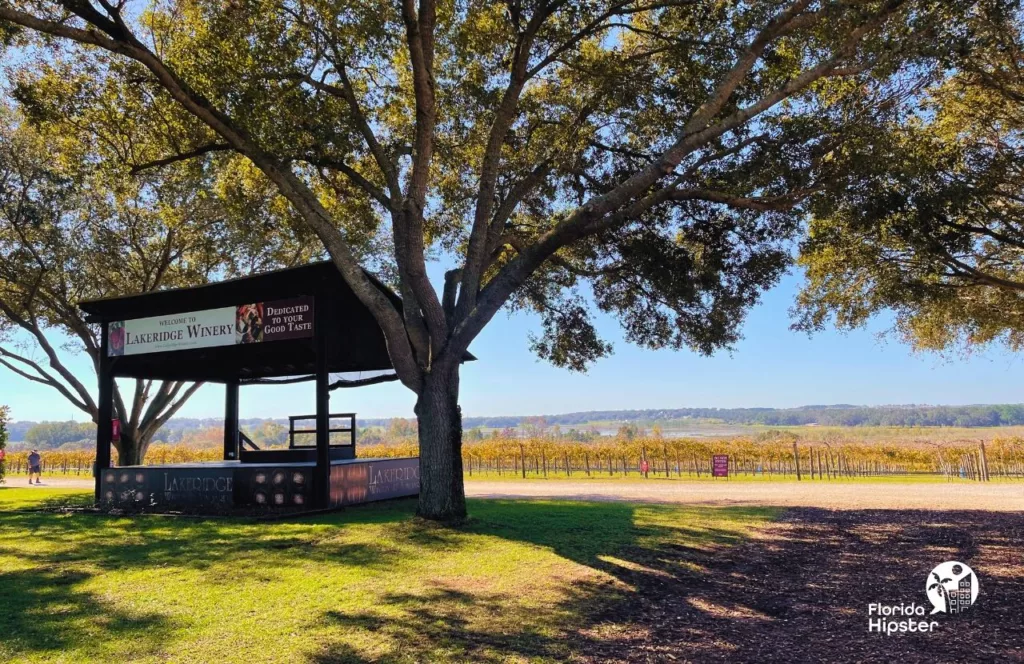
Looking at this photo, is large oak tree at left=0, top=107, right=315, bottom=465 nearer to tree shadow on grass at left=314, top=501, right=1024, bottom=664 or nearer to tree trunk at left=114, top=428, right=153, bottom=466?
tree trunk at left=114, top=428, right=153, bottom=466

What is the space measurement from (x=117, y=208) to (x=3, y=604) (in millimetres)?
17343

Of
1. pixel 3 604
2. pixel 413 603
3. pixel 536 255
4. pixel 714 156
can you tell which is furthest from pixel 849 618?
pixel 714 156

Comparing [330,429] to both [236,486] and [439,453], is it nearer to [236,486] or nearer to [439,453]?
[236,486]

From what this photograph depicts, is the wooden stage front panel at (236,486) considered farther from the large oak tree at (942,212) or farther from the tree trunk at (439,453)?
the large oak tree at (942,212)

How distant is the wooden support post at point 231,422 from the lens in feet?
65.6

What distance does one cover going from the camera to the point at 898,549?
9.16 metres

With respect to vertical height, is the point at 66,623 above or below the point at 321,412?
below

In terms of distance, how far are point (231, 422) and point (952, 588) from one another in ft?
60.3

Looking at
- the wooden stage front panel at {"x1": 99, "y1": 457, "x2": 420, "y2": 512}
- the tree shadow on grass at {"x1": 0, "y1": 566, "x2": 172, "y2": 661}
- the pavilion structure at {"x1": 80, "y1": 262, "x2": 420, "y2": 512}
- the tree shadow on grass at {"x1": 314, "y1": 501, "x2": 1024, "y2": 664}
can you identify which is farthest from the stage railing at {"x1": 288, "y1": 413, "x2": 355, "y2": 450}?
the tree shadow on grass at {"x1": 0, "y1": 566, "x2": 172, "y2": 661}

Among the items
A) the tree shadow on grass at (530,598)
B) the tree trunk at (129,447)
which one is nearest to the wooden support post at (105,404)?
the tree trunk at (129,447)

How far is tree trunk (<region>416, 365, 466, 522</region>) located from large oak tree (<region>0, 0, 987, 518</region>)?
4cm

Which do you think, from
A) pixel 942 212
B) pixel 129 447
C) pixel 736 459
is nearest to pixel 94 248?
pixel 129 447

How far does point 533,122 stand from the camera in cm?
1466

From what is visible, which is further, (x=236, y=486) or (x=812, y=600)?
(x=236, y=486)
